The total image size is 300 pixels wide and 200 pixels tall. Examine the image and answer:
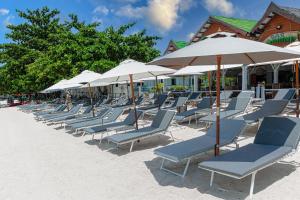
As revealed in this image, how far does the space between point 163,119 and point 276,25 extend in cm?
1839

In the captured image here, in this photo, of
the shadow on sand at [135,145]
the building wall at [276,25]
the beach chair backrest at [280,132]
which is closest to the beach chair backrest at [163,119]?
the shadow on sand at [135,145]

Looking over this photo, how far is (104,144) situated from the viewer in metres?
8.55

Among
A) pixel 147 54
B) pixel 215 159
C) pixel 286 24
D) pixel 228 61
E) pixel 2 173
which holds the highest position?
pixel 286 24

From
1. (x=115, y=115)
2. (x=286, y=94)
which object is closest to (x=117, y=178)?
(x=115, y=115)

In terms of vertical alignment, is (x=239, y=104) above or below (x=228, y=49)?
below

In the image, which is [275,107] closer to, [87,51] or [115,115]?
[115,115]

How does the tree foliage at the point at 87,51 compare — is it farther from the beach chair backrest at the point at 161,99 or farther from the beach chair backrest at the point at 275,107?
the beach chair backrest at the point at 275,107

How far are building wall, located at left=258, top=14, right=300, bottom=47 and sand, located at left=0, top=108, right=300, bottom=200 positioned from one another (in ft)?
54.0

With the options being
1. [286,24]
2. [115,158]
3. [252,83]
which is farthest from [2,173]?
[252,83]

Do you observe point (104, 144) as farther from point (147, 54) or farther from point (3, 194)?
point (147, 54)

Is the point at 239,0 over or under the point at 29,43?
over

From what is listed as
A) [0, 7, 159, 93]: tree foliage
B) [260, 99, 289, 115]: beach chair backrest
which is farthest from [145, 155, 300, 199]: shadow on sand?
[0, 7, 159, 93]: tree foliage

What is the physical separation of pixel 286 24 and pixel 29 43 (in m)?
30.8

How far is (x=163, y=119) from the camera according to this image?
7.96 meters
